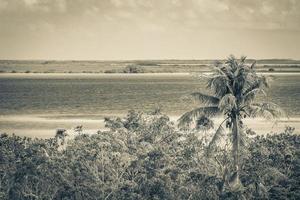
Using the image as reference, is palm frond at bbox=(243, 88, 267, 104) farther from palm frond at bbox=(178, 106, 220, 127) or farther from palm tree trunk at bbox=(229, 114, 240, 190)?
palm frond at bbox=(178, 106, 220, 127)

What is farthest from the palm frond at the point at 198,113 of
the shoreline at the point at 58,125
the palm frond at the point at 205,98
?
the shoreline at the point at 58,125

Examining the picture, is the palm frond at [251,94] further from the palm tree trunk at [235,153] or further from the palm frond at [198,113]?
the palm frond at [198,113]

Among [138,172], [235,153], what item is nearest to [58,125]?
[138,172]

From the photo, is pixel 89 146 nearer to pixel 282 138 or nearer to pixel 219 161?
pixel 219 161

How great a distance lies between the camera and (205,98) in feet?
117

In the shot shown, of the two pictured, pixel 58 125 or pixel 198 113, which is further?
pixel 58 125

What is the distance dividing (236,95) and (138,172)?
7475 millimetres

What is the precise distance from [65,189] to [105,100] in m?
92.4

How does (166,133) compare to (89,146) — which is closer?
(89,146)

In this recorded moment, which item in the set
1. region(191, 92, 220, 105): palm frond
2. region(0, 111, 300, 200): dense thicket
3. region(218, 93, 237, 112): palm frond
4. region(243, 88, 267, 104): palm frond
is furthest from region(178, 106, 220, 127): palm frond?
region(0, 111, 300, 200): dense thicket

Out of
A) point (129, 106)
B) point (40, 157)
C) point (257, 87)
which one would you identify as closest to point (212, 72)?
point (257, 87)

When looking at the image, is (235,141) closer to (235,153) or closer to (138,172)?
(235,153)

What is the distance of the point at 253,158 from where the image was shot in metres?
38.4

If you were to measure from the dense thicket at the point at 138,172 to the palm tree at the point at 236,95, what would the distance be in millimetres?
1811
